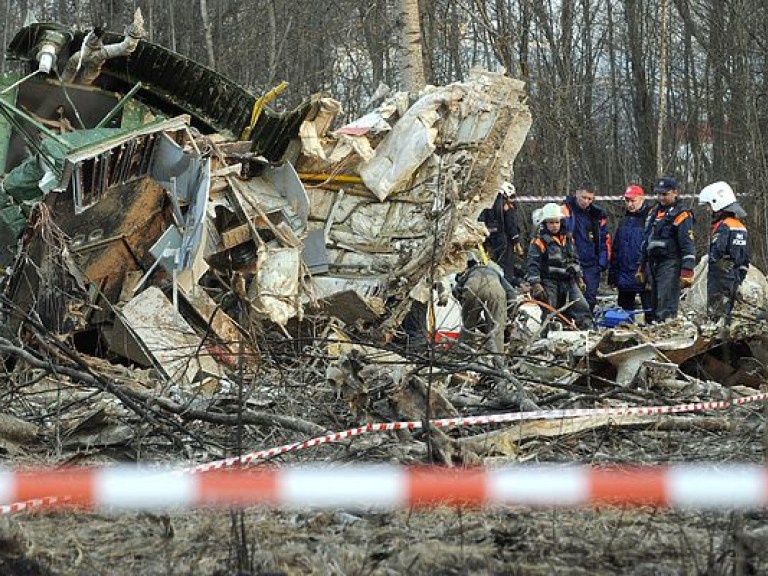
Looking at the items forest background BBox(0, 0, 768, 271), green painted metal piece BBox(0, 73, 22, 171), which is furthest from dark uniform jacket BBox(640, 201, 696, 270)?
forest background BBox(0, 0, 768, 271)

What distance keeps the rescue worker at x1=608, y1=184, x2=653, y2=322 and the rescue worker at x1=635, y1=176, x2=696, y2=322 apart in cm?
134

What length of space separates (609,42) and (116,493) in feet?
77.1

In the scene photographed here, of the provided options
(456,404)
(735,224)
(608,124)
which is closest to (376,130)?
(735,224)

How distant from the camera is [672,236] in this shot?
1110cm

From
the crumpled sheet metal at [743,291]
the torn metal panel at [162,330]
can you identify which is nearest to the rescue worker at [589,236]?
the crumpled sheet metal at [743,291]

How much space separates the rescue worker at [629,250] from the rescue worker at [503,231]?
108 cm

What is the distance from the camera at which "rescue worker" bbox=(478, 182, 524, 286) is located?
13117mm

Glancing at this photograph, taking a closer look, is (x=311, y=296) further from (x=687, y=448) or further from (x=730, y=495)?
(x=730, y=495)

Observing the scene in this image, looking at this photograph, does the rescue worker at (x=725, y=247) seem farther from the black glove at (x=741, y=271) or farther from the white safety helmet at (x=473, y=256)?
the white safety helmet at (x=473, y=256)

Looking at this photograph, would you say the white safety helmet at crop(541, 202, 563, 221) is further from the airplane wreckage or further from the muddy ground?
the muddy ground

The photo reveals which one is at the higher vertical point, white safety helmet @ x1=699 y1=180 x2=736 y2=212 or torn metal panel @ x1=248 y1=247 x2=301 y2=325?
white safety helmet @ x1=699 y1=180 x2=736 y2=212

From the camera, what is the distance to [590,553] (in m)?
3.41

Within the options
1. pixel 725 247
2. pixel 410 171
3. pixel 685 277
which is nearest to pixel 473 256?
pixel 410 171

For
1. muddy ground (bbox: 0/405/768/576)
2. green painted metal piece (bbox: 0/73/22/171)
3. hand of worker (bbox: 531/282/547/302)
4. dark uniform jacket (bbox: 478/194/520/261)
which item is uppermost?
green painted metal piece (bbox: 0/73/22/171)
